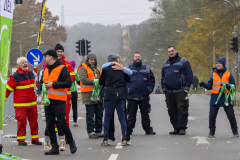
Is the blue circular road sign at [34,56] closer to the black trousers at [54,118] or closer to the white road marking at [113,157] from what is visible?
the black trousers at [54,118]

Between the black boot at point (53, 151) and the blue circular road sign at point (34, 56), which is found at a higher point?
the blue circular road sign at point (34, 56)

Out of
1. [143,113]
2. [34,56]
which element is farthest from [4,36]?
[34,56]

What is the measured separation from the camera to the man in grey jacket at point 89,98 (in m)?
11.8

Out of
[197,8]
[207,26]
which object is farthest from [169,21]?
[207,26]

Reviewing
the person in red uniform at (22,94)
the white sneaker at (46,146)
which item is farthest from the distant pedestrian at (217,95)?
the person in red uniform at (22,94)

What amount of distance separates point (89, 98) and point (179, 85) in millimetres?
2207

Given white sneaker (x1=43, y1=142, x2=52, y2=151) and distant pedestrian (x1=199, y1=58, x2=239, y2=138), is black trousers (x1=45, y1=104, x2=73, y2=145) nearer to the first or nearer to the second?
white sneaker (x1=43, y1=142, x2=52, y2=151)

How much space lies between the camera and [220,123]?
1519 cm

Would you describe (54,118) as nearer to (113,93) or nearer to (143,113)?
(113,93)

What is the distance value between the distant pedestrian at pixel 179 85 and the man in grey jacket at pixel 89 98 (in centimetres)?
179

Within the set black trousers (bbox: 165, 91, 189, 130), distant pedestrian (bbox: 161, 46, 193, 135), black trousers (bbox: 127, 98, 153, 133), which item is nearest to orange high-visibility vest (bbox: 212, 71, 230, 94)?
distant pedestrian (bbox: 161, 46, 193, 135)

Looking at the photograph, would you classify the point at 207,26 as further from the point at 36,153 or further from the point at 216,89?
the point at 36,153

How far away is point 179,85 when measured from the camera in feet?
40.6

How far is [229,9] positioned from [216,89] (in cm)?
1958
